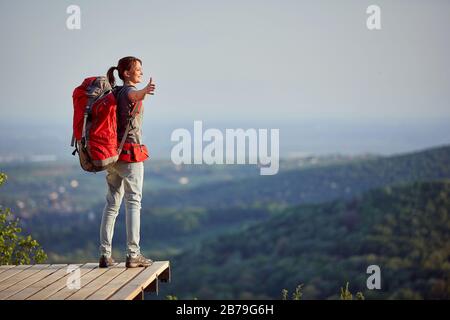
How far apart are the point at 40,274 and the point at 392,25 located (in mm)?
52117

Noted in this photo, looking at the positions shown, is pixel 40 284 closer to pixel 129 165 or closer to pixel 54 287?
pixel 54 287

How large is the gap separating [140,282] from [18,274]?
3.80ft

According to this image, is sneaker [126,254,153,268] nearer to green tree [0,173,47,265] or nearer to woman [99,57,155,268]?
woman [99,57,155,268]

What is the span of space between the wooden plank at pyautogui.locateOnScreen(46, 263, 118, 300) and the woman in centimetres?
20

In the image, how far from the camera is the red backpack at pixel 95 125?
699cm

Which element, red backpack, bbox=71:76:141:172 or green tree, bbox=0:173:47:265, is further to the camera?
green tree, bbox=0:173:47:265

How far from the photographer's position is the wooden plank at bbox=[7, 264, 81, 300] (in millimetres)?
6632

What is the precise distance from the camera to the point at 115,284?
6895mm

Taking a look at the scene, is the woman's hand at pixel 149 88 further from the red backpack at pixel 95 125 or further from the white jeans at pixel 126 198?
the white jeans at pixel 126 198

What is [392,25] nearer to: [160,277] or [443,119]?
[443,119]

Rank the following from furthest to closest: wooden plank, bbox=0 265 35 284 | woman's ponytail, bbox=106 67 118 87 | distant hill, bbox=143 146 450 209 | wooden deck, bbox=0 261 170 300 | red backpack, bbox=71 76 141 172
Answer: distant hill, bbox=143 146 450 209 → wooden plank, bbox=0 265 35 284 → woman's ponytail, bbox=106 67 118 87 → red backpack, bbox=71 76 141 172 → wooden deck, bbox=0 261 170 300

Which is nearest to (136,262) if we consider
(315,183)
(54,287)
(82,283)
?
(82,283)

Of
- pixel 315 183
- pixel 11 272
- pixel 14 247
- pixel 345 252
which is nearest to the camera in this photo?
pixel 11 272

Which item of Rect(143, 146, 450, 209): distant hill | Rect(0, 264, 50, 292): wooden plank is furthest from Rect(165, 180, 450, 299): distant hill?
Rect(0, 264, 50, 292): wooden plank
